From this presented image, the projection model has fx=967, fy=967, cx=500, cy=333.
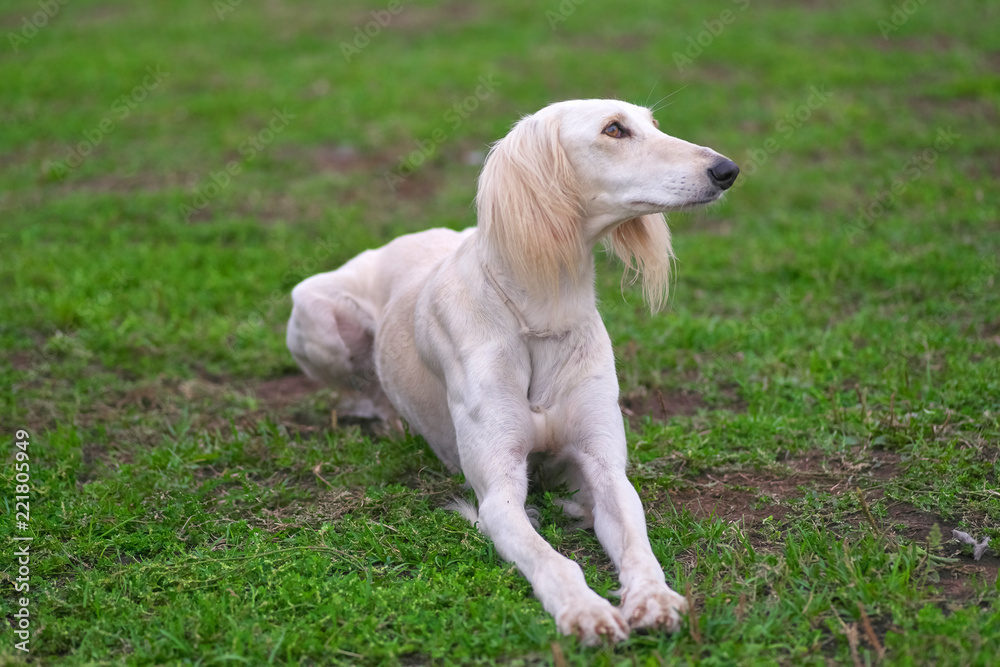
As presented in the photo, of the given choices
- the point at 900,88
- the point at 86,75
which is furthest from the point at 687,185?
the point at 86,75

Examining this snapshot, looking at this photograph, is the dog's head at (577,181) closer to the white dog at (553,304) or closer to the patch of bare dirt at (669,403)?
the white dog at (553,304)

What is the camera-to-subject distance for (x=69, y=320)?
6047 millimetres

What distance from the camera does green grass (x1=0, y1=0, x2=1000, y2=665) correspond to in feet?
9.93

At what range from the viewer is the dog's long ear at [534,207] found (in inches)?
136

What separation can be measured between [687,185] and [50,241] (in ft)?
19.1

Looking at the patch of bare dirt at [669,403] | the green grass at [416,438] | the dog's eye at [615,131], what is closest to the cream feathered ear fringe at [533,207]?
the dog's eye at [615,131]

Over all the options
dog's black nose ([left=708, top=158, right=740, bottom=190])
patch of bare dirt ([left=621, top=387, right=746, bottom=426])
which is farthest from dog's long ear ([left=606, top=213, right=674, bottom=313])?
patch of bare dirt ([left=621, top=387, right=746, bottom=426])

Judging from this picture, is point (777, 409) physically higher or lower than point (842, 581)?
lower

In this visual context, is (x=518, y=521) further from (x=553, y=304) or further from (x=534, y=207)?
(x=534, y=207)

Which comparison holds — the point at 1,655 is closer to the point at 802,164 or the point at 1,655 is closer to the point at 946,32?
the point at 802,164

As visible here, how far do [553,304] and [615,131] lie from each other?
672 mm

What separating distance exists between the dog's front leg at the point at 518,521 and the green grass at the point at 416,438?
0.27 ft

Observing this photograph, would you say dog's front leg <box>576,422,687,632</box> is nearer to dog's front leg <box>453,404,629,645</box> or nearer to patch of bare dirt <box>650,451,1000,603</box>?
dog's front leg <box>453,404,629,645</box>

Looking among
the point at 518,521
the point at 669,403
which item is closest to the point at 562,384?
the point at 518,521
